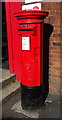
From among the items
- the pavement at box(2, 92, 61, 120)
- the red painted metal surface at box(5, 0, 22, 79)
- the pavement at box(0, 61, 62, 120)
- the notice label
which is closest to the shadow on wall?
the pavement at box(0, 61, 62, 120)

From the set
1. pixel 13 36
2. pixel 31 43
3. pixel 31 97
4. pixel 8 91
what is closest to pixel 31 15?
pixel 31 43

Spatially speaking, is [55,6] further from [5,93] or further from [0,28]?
[0,28]

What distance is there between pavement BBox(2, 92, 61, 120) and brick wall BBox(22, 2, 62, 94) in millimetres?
431

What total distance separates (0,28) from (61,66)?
131 inches

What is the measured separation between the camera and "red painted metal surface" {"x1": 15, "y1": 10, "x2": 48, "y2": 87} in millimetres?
2773

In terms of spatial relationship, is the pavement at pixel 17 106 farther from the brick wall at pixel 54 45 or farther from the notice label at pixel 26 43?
the notice label at pixel 26 43

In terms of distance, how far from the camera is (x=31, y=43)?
290 centimetres

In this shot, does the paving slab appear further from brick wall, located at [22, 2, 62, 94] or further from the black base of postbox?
brick wall, located at [22, 2, 62, 94]

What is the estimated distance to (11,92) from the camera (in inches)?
143

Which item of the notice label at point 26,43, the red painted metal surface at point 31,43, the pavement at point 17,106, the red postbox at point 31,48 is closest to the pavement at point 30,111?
the pavement at point 17,106

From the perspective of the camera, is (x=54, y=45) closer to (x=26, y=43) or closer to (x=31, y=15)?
(x=26, y=43)

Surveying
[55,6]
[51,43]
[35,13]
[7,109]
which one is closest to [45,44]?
[51,43]

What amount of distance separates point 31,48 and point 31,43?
91mm

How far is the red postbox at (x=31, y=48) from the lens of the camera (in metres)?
2.78
